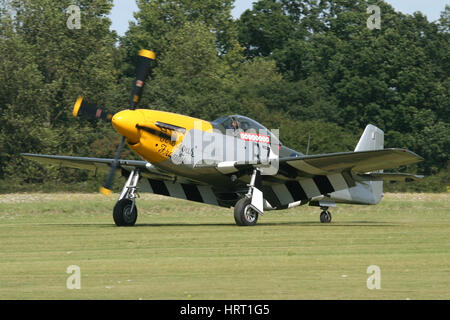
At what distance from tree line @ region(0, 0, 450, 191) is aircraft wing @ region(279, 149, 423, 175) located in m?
22.5

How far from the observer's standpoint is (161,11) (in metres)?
84.0

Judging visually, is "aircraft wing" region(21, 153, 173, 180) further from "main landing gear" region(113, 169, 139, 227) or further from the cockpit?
the cockpit

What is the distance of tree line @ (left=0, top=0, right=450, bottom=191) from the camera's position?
1966 inches

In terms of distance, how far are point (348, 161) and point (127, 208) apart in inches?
218

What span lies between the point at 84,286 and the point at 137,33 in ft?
244

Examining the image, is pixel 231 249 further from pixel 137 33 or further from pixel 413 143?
pixel 137 33

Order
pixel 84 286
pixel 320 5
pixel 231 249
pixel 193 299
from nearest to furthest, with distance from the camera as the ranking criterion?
pixel 193 299 < pixel 84 286 < pixel 231 249 < pixel 320 5

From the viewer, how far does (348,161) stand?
19781 mm

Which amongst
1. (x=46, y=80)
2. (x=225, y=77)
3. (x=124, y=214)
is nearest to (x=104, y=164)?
(x=124, y=214)

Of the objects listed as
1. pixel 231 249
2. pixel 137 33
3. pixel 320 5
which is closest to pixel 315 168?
pixel 231 249

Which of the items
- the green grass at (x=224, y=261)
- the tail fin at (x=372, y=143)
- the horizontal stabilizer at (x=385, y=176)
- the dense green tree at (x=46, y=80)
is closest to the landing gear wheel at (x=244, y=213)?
the green grass at (x=224, y=261)

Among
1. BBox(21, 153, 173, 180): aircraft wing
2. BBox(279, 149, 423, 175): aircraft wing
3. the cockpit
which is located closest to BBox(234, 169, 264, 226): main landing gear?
BBox(279, 149, 423, 175): aircraft wing

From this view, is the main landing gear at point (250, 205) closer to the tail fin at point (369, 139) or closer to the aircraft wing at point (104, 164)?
the aircraft wing at point (104, 164)

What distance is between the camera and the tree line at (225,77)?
1966 inches
